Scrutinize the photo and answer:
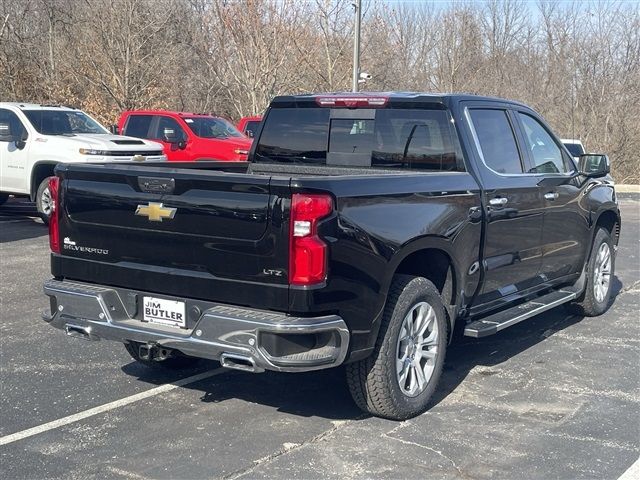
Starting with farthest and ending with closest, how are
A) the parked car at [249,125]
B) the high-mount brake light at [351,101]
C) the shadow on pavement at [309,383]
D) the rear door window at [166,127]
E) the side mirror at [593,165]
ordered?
the parked car at [249,125] < the rear door window at [166,127] < the side mirror at [593,165] < the high-mount brake light at [351,101] < the shadow on pavement at [309,383]

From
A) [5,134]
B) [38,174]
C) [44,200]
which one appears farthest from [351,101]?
[5,134]

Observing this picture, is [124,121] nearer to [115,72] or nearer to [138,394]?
[115,72]

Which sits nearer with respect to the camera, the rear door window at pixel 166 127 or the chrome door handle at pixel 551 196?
the chrome door handle at pixel 551 196

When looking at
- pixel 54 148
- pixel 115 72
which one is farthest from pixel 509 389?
pixel 115 72

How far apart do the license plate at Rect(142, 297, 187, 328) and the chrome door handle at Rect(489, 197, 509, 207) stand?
7.93 ft

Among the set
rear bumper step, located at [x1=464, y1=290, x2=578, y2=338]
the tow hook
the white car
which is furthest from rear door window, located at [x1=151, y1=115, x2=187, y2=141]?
the tow hook

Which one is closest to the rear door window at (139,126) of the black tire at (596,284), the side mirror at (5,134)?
the side mirror at (5,134)

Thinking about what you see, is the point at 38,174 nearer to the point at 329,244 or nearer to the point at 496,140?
the point at 496,140

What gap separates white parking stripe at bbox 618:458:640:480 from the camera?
436 centimetres

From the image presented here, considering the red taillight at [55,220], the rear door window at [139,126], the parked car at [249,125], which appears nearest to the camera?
the red taillight at [55,220]

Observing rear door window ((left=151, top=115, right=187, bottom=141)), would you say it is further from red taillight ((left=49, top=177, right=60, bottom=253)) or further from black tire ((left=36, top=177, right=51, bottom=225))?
red taillight ((left=49, top=177, right=60, bottom=253))

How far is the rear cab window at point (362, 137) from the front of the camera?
5930 millimetres

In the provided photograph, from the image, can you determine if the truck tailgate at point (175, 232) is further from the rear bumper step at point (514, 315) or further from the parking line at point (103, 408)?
the rear bumper step at point (514, 315)

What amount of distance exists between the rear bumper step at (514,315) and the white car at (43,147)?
7780 mm
